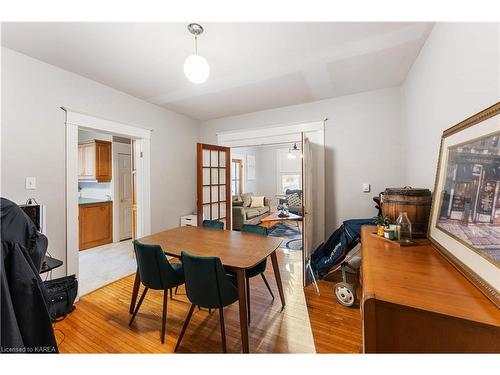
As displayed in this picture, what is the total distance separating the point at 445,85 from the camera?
4.85 ft

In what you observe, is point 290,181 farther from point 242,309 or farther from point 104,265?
point 242,309

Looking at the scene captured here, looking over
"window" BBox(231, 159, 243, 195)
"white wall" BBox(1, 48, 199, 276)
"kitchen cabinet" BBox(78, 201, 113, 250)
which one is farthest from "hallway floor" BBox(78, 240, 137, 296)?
"window" BBox(231, 159, 243, 195)

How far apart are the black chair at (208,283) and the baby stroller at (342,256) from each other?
1.17 metres

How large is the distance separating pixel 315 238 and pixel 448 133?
2.27 meters

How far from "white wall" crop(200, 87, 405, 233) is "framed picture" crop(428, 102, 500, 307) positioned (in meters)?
1.78

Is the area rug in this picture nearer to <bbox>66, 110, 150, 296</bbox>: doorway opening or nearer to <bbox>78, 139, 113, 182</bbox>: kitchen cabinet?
<bbox>66, 110, 150, 296</bbox>: doorway opening

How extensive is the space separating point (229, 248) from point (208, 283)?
416mm

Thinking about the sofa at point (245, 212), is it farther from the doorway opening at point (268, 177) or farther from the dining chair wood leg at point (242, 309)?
the dining chair wood leg at point (242, 309)

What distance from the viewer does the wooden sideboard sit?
0.62 meters

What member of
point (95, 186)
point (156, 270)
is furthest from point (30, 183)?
point (95, 186)

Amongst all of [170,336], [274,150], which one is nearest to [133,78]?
[170,336]
